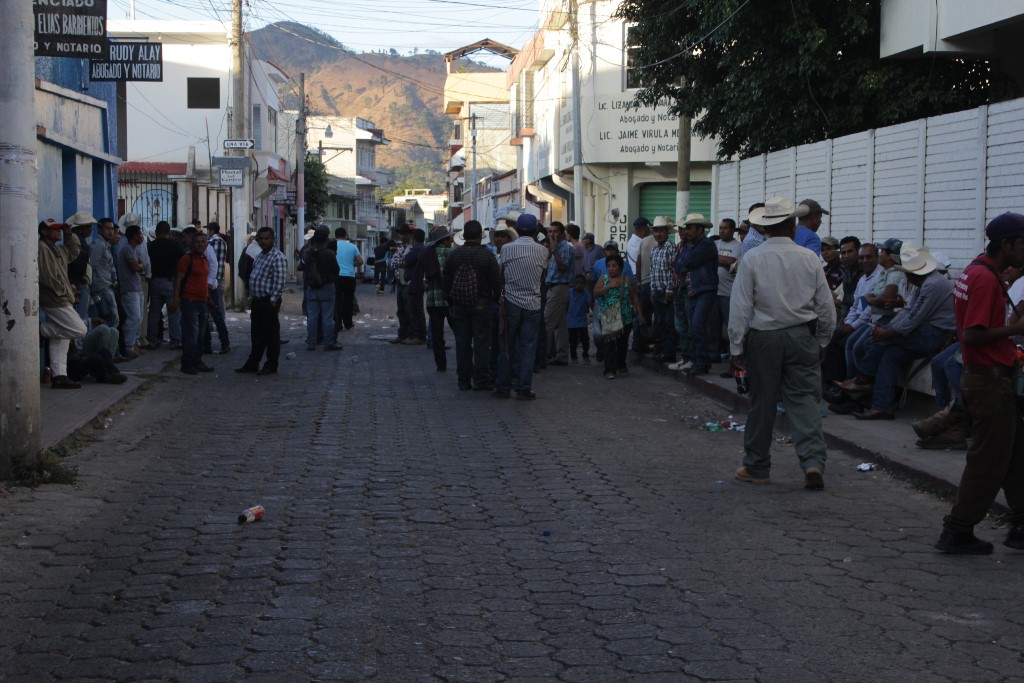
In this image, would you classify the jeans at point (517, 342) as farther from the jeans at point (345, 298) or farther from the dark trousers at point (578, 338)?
the jeans at point (345, 298)

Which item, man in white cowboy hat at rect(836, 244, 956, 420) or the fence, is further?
the fence

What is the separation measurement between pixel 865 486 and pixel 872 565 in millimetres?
2338

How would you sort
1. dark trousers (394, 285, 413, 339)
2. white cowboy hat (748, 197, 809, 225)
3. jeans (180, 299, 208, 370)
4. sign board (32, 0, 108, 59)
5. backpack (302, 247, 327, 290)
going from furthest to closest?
dark trousers (394, 285, 413, 339) → backpack (302, 247, 327, 290) → jeans (180, 299, 208, 370) → sign board (32, 0, 108, 59) → white cowboy hat (748, 197, 809, 225)

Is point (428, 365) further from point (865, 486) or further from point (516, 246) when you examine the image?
point (865, 486)

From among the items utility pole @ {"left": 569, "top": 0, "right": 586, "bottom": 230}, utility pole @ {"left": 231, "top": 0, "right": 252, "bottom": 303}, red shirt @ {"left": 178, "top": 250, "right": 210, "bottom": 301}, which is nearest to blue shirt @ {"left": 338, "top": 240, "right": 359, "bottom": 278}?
red shirt @ {"left": 178, "top": 250, "right": 210, "bottom": 301}

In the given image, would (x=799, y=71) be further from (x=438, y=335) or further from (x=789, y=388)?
(x=789, y=388)

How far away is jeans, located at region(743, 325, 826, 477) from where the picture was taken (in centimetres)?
813

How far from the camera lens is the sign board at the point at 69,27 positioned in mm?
12984

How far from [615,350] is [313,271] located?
17.1 feet

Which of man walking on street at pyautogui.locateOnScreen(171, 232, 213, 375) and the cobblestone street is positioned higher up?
man walking on street at pyautogui.locateOnScreen(171, 232, 213, 375)


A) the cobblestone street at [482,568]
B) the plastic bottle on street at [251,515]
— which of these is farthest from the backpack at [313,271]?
the plastic bottle on street at [251,515]

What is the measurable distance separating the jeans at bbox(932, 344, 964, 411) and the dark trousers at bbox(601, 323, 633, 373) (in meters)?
5.65

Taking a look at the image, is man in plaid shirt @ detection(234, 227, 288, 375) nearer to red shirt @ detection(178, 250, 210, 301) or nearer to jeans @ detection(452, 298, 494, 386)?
red shirt @ detection(178, 250, 210, 301)

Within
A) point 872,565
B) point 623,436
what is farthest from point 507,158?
point 872,565
